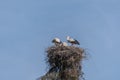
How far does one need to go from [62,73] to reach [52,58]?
103cm

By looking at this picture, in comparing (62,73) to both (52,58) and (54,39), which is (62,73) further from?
(54,39)

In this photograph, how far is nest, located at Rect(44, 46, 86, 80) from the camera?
36781 mm

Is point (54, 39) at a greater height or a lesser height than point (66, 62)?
greater

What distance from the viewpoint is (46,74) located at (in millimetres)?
37125

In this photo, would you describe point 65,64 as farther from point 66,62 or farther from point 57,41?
point 57,41

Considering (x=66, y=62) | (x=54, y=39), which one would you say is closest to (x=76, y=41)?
(x=54, y=39)

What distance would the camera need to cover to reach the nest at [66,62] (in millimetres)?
36781

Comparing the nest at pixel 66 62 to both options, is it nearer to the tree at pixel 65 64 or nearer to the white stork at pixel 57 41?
the tree at pixel 65 64

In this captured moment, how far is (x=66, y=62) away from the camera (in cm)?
3697

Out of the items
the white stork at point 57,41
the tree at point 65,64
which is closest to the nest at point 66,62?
the tree at point 65,64

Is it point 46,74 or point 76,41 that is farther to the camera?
point 76,41

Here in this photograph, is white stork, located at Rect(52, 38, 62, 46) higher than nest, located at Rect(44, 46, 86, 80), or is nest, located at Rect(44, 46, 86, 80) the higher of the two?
white stork, located at Rect(52, 38, 62, 46)

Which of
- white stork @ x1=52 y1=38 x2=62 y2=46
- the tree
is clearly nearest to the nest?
the tree

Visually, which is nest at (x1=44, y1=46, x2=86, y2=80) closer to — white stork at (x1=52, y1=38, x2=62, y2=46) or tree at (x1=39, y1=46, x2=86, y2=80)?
tree at (x1=39, y1=46, x2=86, y2=80)
